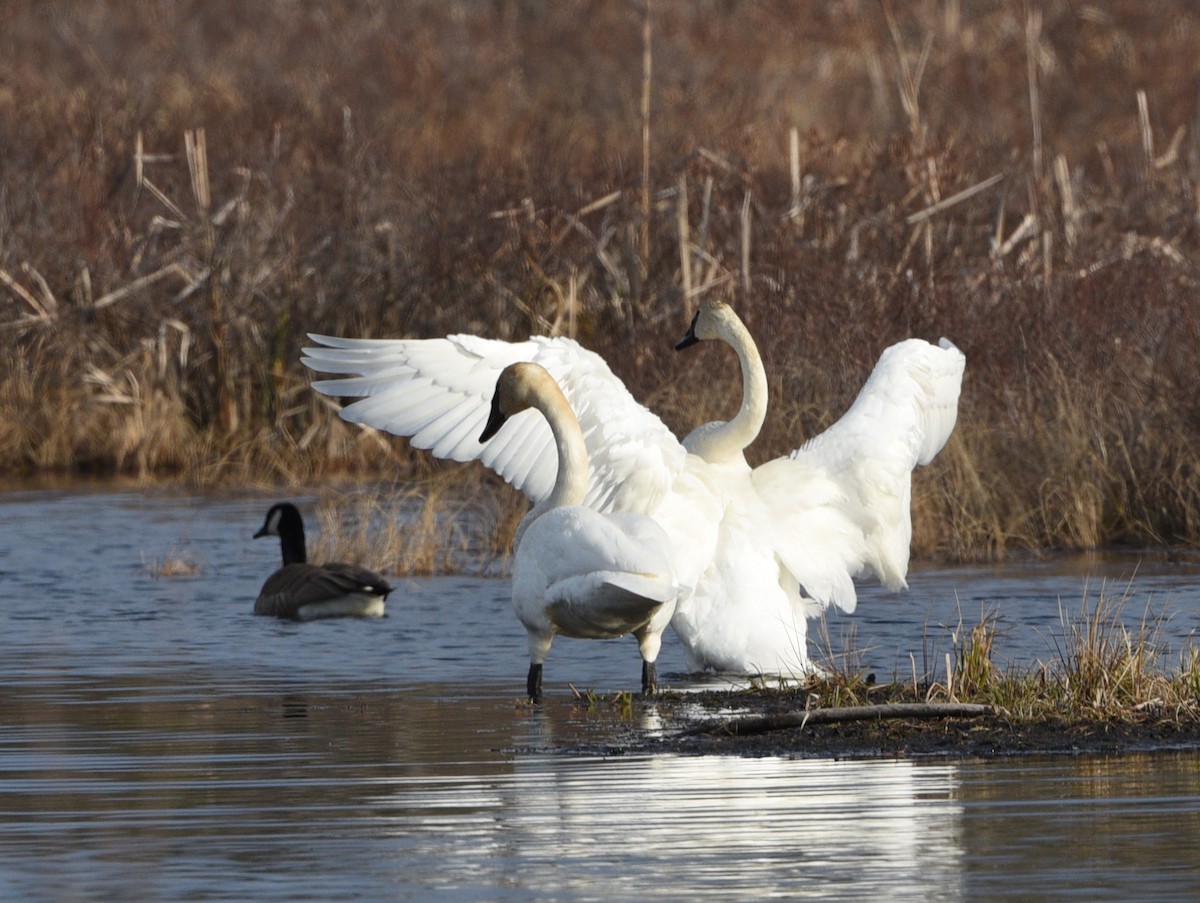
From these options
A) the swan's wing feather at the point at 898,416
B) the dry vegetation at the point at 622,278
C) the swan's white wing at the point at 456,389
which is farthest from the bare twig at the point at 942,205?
the swan's white wing at the point at 456,389

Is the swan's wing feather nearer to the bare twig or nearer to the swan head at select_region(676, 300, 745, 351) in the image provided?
the swan head at select_region(676, 300, 745, 351)

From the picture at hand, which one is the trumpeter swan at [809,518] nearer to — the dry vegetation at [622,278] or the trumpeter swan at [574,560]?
the trumpeter swan at [574,560]

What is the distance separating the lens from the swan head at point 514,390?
9.71 metres

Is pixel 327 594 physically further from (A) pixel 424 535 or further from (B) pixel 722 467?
(B) pixel 722 467

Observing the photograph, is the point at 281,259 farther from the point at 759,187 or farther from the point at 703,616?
the point at 703,616

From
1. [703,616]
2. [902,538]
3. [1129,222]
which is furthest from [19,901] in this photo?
[1129,222]

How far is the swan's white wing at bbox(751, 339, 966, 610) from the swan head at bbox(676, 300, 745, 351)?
1095 mm

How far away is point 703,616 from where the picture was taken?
10016 millimetres

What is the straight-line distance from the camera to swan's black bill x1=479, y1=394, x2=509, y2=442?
9.88m

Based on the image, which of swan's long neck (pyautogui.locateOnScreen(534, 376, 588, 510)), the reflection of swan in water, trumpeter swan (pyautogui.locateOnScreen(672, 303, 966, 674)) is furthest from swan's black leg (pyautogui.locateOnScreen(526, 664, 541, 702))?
the reflection of swan in water

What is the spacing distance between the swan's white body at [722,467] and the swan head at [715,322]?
2.03 ft

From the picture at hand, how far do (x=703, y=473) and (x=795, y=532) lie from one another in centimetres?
47

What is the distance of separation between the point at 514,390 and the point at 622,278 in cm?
941

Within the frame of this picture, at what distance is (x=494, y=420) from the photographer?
9898mm
